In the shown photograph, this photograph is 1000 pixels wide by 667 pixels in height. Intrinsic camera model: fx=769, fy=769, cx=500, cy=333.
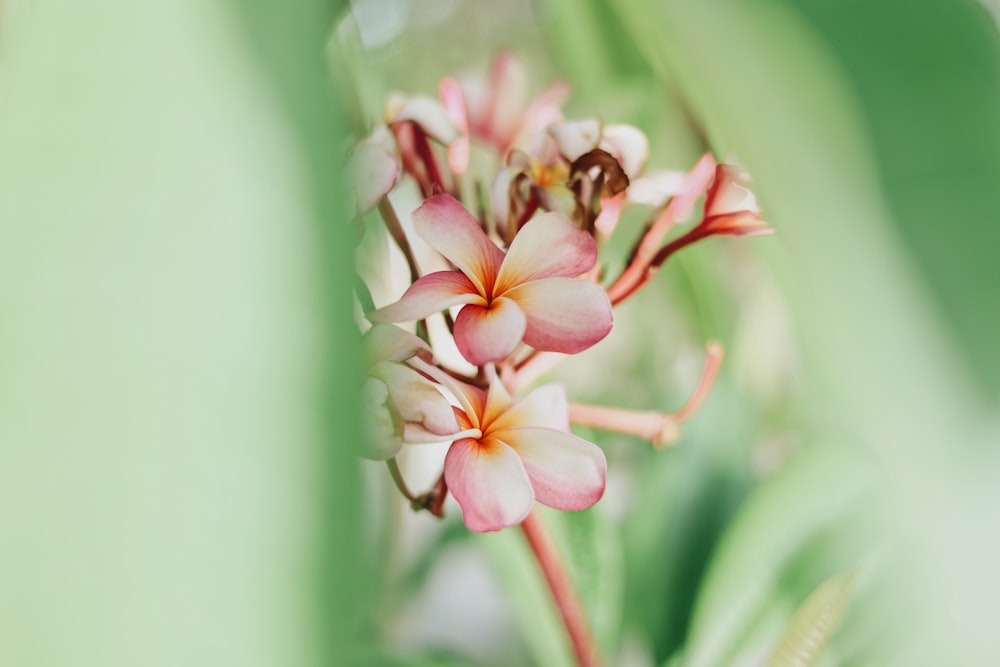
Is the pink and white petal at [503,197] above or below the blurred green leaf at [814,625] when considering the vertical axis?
above

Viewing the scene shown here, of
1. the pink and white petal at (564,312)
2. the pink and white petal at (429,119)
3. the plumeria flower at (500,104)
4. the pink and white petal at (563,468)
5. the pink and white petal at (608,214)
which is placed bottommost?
the pink and white petal at (563,468)

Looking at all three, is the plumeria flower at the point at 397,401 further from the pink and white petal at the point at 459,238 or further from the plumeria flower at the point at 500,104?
the plumeria flower at the point at 500,104

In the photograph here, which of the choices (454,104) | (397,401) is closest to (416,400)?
(397,401)

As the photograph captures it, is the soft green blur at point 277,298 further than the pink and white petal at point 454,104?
No

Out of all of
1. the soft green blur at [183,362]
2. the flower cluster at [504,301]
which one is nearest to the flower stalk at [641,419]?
the flower cluster at [504,301]

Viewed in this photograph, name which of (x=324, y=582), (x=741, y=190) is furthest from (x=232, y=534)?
(x=741, y=190)

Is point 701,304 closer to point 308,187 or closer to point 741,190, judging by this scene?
point 741,190
